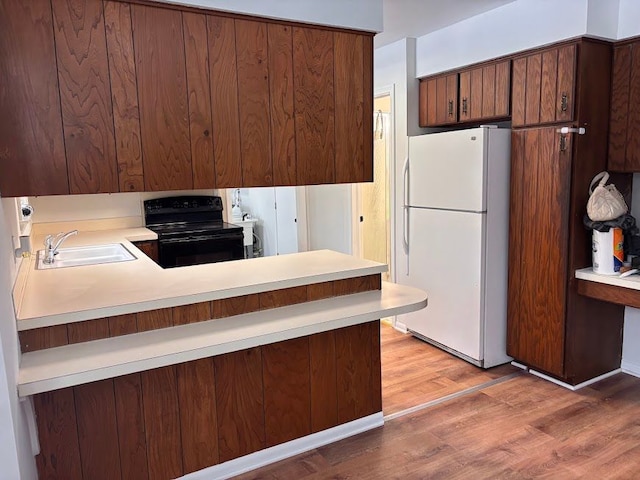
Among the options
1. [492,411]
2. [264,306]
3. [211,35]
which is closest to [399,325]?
[492,411]

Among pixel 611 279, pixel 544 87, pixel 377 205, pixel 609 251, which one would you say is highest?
pixel 544 87

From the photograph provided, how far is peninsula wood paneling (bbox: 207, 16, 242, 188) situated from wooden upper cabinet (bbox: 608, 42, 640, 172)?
229 centimetres

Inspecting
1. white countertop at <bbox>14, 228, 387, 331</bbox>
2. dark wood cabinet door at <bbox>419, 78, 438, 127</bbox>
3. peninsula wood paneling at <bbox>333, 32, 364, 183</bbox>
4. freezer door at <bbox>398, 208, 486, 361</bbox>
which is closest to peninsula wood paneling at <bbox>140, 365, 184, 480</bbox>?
white countertop at <bbox>14, 228, 387, 331</bbox>

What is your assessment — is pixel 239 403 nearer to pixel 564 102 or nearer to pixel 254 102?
pixel 254 102

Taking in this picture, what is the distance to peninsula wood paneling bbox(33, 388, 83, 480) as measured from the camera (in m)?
1.91

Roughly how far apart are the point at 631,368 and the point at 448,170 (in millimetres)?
1823

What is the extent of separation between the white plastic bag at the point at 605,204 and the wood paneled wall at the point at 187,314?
138 cm

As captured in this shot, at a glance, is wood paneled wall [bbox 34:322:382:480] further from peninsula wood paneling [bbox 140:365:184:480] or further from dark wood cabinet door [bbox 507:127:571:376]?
dark wood cabinet door [bbox 507:127:571:376]

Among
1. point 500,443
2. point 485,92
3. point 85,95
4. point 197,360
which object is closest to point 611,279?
point 500,443

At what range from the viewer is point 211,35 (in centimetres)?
207

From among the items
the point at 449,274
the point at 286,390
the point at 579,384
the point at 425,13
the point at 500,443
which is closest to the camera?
the point at 286,390

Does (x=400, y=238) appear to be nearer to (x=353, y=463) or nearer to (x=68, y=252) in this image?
(x=353, y=463)

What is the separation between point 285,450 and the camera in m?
2.43

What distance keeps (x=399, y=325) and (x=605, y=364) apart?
62.2 inches
